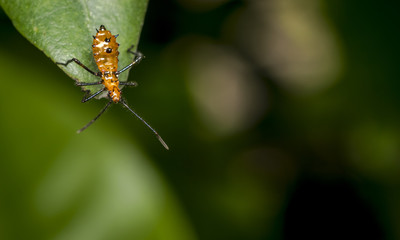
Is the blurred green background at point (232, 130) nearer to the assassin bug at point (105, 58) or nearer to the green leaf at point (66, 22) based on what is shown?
the assassin bug at point (105, 58)

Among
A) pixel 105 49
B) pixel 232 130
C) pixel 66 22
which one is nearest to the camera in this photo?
pixel 66 22

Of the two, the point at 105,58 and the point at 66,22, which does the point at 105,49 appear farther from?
the point at 66,22

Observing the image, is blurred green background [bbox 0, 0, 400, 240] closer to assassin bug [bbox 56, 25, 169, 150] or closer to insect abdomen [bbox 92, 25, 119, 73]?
assassin bug [bbox 56, 25, 169, 150]

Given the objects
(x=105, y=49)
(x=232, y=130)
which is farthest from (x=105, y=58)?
(x=232, y=130)

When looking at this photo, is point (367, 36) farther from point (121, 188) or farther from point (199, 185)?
point (121, 188)

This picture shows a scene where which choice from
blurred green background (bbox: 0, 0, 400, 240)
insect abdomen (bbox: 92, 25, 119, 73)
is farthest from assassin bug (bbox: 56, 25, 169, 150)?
blurred green background (bbox: 0, 0, 400, 240)

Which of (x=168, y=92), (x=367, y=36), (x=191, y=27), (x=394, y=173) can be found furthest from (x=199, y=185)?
(x=367, y=36)

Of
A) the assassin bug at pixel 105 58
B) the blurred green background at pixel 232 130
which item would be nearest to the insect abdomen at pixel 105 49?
the assassin bug at pixel 105 58
